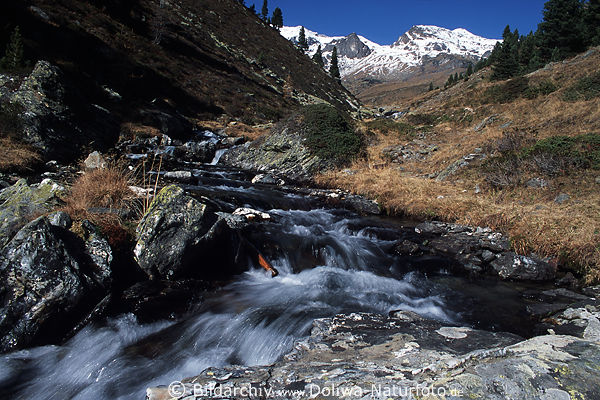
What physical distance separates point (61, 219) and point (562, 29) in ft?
174

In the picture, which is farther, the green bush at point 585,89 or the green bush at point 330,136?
the green bush at point 330,136

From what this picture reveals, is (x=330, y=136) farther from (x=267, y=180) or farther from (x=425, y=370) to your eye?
(x=425, y=370)

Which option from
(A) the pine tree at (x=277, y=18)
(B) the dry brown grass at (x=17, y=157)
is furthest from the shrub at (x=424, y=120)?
(A) the pine tree at (x=277, y=18)

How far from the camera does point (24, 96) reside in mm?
12938

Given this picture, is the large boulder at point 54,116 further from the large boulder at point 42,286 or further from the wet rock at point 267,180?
the large boulder at point 42,286

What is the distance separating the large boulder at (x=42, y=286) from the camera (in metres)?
3.73

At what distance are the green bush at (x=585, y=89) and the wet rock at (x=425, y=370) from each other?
2109cm

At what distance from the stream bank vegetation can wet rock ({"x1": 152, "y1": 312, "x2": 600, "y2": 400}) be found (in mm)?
5753

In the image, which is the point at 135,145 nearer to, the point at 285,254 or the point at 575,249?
the point at 285,254

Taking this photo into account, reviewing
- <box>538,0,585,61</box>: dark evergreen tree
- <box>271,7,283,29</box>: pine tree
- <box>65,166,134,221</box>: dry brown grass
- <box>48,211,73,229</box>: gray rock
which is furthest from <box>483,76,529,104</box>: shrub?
<box>271,7,283,29</box>: pine tree

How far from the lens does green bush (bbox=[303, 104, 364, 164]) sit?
16.8 m

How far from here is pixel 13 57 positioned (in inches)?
575

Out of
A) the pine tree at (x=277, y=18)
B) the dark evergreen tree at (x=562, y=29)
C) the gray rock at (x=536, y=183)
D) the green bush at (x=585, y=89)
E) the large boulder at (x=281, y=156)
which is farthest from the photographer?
the pine tree at (x=277, y=18)

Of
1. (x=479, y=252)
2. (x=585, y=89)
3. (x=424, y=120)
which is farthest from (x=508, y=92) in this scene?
(x=479, y=252)
